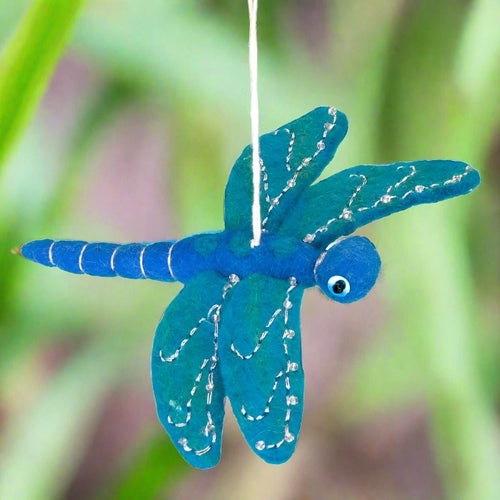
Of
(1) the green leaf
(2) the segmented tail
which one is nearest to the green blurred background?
(1) the green leaf

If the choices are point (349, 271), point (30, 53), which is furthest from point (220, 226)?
point (349, 271)

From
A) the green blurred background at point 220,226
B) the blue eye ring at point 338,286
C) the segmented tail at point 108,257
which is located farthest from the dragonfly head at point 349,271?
the green blurred background at point 220,226

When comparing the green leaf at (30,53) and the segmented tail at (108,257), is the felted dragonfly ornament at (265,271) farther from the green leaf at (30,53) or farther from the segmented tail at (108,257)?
the green leaf at (30,53)

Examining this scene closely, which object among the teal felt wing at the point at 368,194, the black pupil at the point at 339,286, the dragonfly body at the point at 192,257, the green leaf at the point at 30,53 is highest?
the green leaf at the point at 30,53

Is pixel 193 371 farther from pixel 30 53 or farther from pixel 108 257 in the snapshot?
pixel 30 53

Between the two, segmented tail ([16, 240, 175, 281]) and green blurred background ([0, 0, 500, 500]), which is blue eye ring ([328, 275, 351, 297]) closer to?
segmented tail ([16, 240, 175, 281])
